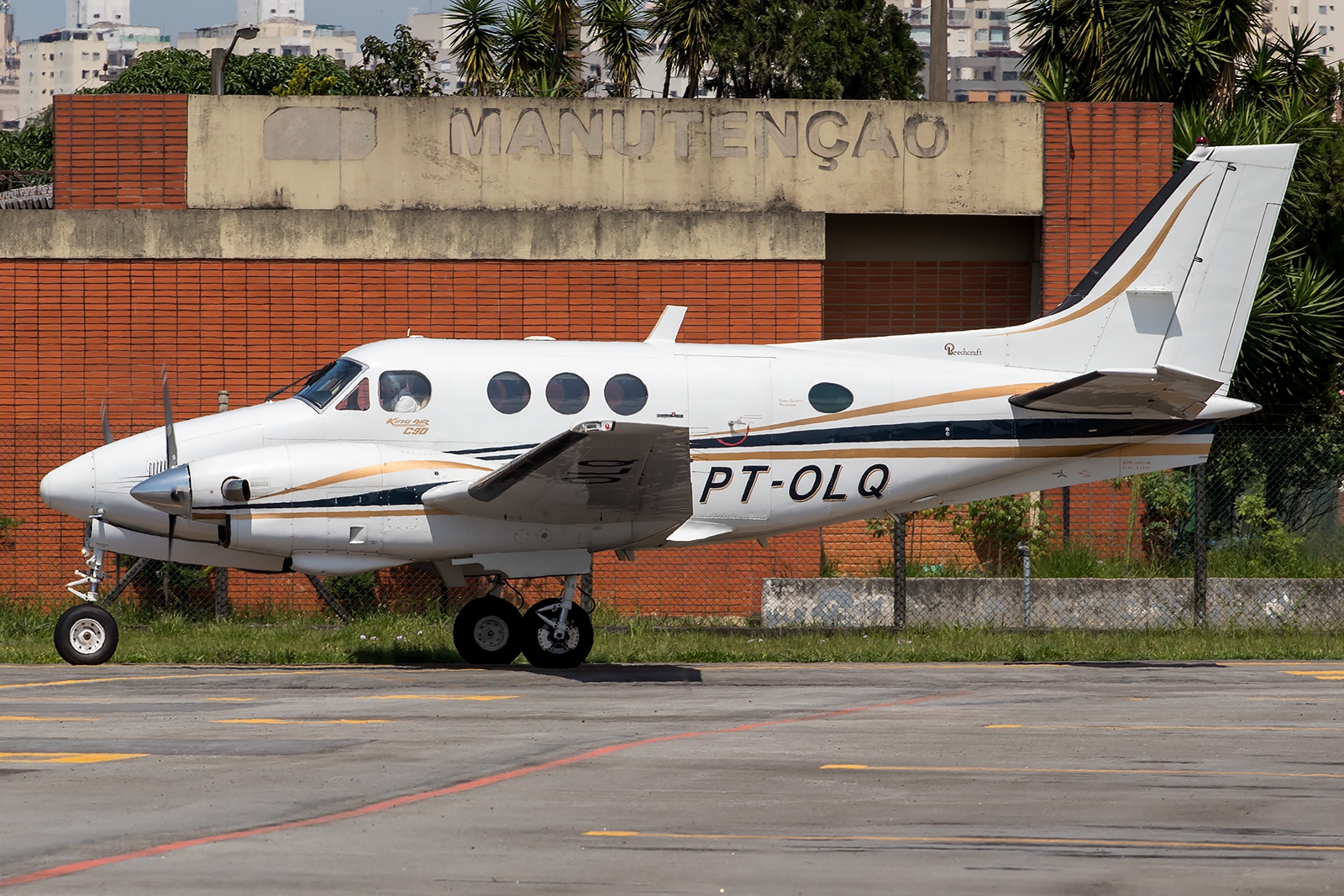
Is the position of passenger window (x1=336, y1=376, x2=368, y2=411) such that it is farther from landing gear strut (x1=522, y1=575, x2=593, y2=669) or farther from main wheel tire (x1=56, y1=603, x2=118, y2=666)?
main wheel tire (x1=56, y1=603, x2=118, y2=666)

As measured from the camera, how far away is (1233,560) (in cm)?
1981

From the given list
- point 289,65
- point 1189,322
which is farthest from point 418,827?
point 289,65

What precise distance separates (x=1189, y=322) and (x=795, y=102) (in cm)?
784

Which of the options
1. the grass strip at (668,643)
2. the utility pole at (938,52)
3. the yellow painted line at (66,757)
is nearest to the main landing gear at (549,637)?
the grass strip at (668,643)

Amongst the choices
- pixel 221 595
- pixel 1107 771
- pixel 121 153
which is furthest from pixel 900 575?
pixel 121 153

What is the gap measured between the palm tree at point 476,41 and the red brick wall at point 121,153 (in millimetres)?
18606

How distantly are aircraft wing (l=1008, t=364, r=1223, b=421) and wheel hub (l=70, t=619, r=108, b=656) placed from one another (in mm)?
9314

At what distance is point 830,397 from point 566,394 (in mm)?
2668

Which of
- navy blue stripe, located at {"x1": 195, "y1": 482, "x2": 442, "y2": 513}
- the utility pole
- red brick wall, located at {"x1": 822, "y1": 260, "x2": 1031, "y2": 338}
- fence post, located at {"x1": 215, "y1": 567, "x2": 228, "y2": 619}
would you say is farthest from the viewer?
the utility pole

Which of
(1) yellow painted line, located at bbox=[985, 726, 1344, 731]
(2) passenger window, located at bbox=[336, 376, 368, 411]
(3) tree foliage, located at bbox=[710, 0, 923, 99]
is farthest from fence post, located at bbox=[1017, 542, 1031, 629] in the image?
(3) tree foliage, located at bbox=[710, 0, 923, 99]

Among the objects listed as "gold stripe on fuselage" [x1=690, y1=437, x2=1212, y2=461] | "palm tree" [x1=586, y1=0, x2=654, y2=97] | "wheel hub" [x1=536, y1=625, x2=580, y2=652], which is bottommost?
"wheel hub" [x1=536, y1=625, x2=580, y2=652]

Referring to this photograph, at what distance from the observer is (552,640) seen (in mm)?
14578

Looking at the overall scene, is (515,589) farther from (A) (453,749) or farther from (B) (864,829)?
(B) (864,829)

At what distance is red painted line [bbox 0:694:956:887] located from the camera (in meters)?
6.38
